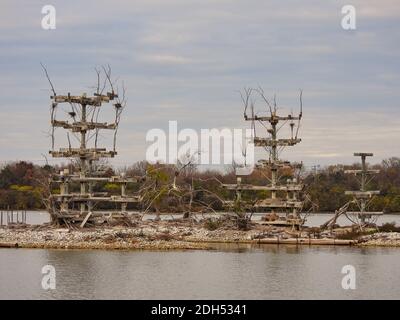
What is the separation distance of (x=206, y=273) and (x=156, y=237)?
11.6m

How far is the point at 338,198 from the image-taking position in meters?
85.9

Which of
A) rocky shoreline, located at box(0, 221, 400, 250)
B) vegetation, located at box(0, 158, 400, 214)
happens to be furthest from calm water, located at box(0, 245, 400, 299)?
vegetation, located at box(0, 158, 400, 214)

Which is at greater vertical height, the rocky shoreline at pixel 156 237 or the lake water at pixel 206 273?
the rocky shoreline at pixel 156 237

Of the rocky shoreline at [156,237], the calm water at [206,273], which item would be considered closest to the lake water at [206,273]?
the calm water at [206,273]

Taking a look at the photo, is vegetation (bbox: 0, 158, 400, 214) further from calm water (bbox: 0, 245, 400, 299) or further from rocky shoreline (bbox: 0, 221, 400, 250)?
calm water (bbox: 0, 245, 400, 299)

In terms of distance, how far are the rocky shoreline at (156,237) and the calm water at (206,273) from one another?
1596mm

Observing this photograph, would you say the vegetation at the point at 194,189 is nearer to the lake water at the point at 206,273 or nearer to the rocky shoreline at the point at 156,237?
the rocky shoreline at the point at 156,237

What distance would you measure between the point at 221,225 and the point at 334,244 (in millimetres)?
7841

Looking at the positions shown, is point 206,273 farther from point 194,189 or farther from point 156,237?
point 194,189

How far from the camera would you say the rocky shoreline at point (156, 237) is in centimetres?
→ 4581

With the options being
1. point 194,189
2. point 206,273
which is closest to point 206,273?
point 206,273

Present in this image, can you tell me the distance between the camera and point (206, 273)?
120 ft
